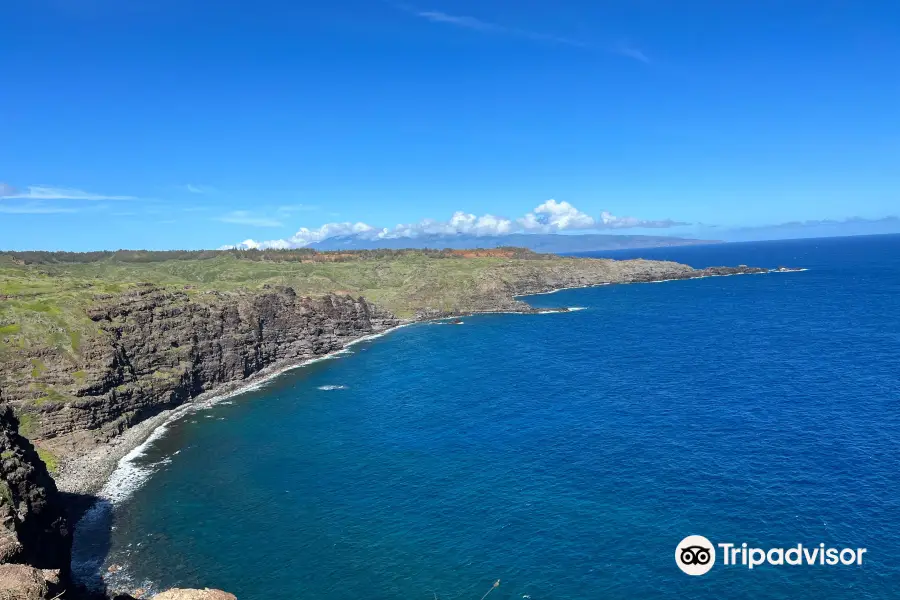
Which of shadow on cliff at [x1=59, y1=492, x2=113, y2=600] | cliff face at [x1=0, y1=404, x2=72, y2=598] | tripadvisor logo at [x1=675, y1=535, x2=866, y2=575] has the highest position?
cliff face at [x1=0, y1=404, x2=72, y2=598]

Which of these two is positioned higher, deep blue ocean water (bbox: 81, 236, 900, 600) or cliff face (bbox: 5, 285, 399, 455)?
cliff face (bbox: 5, 285, 399, 455)

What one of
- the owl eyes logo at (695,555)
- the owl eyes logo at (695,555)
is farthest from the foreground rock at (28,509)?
the owl eyes logo at (695,555)

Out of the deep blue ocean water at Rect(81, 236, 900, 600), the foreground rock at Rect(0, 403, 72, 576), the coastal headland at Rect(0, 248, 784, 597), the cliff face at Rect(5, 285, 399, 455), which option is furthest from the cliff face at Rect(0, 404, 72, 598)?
the cliff face at Rect(5, 285, 399, 455)

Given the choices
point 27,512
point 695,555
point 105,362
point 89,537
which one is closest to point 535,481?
point 695,555

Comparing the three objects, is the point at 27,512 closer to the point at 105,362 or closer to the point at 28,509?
the point at 28,509

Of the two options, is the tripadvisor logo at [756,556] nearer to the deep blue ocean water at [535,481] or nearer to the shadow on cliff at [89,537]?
the deep blue ocean water at [535,481]

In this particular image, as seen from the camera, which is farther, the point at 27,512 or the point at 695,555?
the point at 695,555

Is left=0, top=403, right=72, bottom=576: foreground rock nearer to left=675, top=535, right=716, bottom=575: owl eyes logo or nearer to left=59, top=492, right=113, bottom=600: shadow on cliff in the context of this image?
left=59, top=492, right=113, bottom=600: shadow on cliff
